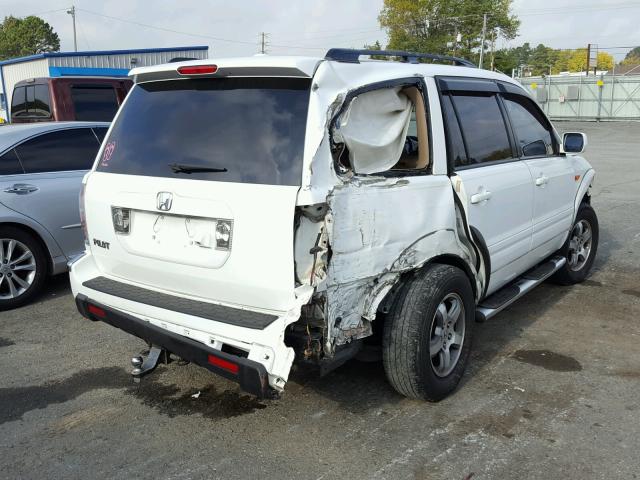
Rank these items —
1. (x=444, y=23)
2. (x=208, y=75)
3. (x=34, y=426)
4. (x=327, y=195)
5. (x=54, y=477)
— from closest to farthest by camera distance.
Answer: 1. (x=327, y=195)
2. (x=54, y=477)
3. (x=208, y=75)
4. (x=34, y=426)
5. (x=444, y=23)

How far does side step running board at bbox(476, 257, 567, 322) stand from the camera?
4.11 m

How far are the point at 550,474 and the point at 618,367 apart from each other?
1.54m

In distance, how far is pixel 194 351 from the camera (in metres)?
2.97

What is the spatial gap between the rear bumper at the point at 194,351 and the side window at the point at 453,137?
69.8 inches

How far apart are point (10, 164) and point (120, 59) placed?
2461 centimetres

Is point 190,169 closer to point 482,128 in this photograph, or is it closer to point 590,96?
point 482,128

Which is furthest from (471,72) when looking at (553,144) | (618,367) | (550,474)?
(550,474)

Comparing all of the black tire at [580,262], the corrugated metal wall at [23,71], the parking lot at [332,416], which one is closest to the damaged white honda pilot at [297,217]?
the parking lot at [332,416]

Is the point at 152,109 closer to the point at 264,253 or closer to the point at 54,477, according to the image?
the point at 264,253

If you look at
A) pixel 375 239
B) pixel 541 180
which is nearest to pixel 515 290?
pixel 541 180

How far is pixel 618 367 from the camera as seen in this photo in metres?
4.10

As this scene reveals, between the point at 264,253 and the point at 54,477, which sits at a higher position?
the point at 264,253

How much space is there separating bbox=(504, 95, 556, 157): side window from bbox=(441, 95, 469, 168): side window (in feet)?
3.11

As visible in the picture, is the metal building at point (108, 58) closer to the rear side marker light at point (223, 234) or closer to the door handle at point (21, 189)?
the door handle at point (21, 189)
